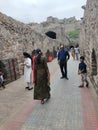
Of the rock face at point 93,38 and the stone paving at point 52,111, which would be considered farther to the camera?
the rock face at point 93,38

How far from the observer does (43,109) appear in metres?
7.52

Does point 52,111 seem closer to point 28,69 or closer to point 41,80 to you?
point 41,80

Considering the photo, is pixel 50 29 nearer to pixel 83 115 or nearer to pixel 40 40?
pixel 40 40

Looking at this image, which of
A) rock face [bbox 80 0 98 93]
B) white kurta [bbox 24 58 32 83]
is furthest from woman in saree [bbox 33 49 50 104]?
white kurta [bbox 24 58 32 83]

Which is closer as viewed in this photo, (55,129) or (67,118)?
(55,129)

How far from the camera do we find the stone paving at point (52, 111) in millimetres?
6172

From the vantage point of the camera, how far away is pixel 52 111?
7270mm

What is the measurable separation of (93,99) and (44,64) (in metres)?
1.78

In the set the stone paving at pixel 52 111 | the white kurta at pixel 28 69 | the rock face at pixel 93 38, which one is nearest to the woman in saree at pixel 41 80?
the stone paving at pixel 52 111

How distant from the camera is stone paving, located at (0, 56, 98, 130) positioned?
6.17 m

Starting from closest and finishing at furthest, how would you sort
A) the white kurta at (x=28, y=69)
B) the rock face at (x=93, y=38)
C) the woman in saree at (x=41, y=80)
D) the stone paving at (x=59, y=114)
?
the stone paving at (x=59, y=114) → the woman in saree at (x=41, y=80) → the rock face at (x=93, y=38) → the white kurta at (x=28, y=69)

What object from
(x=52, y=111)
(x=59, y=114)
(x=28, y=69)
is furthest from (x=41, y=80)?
(x=28, y=69)

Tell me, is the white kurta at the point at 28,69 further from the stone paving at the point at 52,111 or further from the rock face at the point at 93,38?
the rock face at the point at 93,38

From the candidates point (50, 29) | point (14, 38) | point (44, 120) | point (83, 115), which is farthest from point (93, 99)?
point (50, 29)
